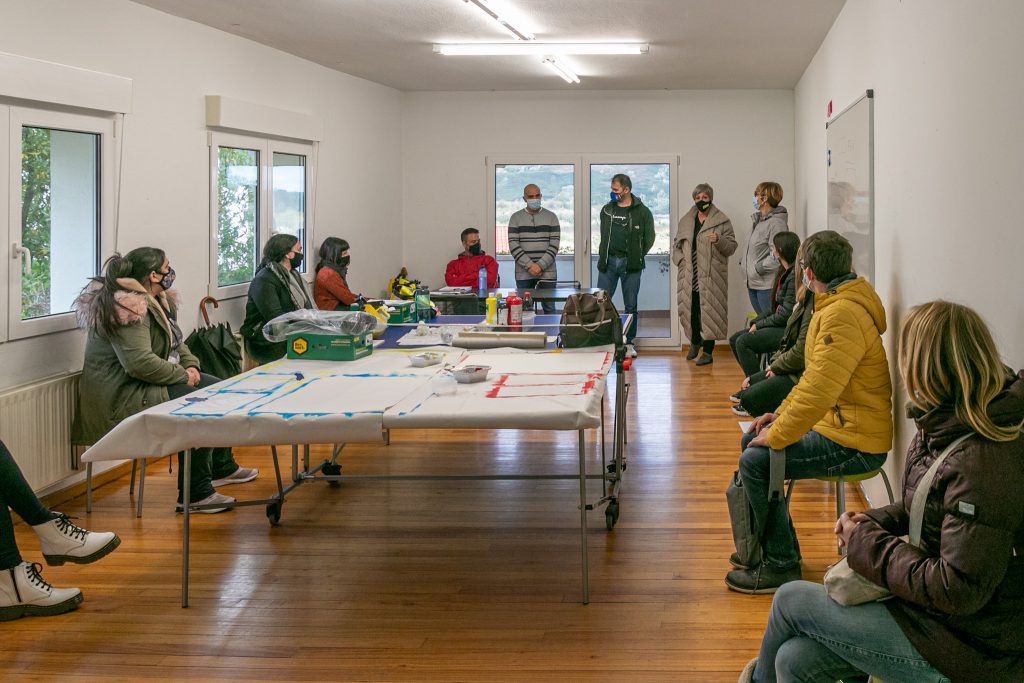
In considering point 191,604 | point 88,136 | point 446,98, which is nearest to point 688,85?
point 446,98

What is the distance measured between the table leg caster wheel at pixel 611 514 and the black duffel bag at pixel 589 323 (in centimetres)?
76

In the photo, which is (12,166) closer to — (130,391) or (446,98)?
(130,391)

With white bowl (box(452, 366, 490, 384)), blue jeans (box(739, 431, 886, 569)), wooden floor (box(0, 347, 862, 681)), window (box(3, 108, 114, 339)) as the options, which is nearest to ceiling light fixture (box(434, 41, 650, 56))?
window (box(3, 108, 114, 339))

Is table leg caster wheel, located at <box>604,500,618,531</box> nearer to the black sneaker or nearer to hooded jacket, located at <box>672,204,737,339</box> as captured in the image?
the black sneaker

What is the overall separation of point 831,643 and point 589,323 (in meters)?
2.94

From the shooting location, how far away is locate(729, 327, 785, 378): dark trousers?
Result: 23.2 feet

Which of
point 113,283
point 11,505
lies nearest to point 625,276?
point 113,283

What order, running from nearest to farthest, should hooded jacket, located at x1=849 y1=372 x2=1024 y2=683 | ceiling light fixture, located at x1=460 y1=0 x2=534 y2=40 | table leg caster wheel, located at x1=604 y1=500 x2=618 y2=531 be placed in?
hooded jacket, located at x1=849 y1=372 x2=1024 y2=683, table leg caster wheel, located at x1=604 y1=500 x2=618 y2=531, ceiling light fixture, located at x1=460 y1=0 x2=534 y2=40

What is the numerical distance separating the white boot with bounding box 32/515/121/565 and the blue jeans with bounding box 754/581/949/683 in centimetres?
268

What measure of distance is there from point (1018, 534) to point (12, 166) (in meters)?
4.80

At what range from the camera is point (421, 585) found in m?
4.21

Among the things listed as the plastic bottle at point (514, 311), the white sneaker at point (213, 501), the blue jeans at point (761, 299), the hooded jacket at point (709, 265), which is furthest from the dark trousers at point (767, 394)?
the hooded jacket at point (709, 265)

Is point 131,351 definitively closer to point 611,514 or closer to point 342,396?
point 342,396

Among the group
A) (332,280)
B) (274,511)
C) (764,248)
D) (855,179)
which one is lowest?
(274,511)
